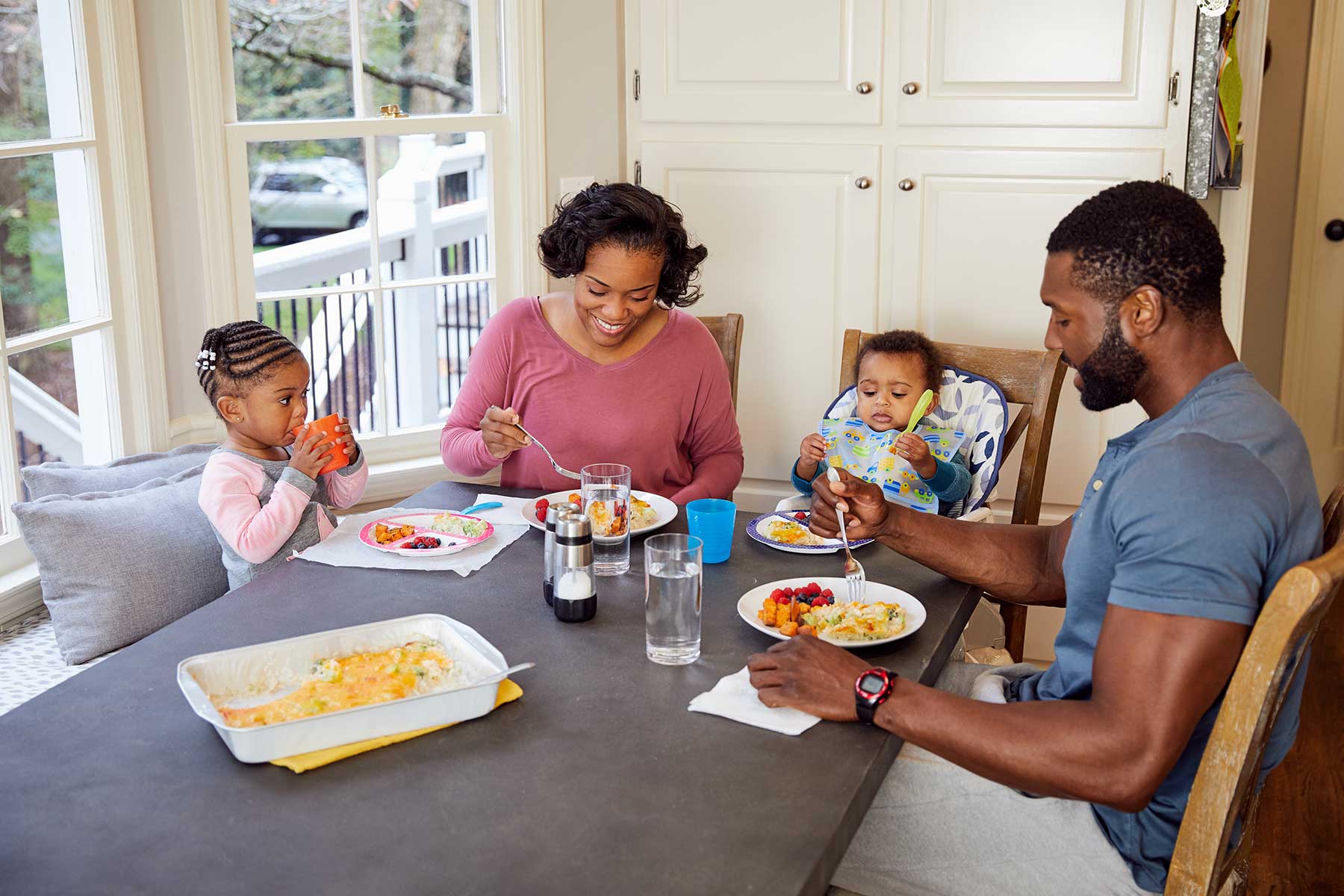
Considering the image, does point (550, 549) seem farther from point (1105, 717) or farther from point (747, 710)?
point (1105, 717)

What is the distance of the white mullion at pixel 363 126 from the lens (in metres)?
2.88

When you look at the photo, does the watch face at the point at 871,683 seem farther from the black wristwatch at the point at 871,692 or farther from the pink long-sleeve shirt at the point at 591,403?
the pink long-sleeve shirt at the point at 591,403

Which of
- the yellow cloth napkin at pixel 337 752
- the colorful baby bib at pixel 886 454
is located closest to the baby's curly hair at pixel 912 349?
the colorful baby bib at pixel 886 454

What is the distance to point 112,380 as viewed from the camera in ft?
8.66

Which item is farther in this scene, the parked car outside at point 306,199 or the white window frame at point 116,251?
the parked car outside at point 306,199

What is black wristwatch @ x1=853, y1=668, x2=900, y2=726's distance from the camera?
1.39 m

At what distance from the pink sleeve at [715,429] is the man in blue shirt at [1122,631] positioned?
0.98 m

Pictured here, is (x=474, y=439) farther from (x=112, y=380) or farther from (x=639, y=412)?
(x=112, y=380)

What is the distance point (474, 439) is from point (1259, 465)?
149 cm

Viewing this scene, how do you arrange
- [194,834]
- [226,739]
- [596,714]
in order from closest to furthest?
[194,834] → [226,739] → [596,714]

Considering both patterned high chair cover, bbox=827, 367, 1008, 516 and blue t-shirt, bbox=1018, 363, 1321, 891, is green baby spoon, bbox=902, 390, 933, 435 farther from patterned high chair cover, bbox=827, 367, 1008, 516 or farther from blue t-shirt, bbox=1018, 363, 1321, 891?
blue t-shirt, bbox=1018, 363, 1321, 891

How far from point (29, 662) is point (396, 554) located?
773mm

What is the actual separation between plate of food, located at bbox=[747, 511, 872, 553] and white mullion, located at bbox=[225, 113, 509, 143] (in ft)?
5.04

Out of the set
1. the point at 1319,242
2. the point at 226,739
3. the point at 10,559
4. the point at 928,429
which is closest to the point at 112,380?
the point at 10,559
